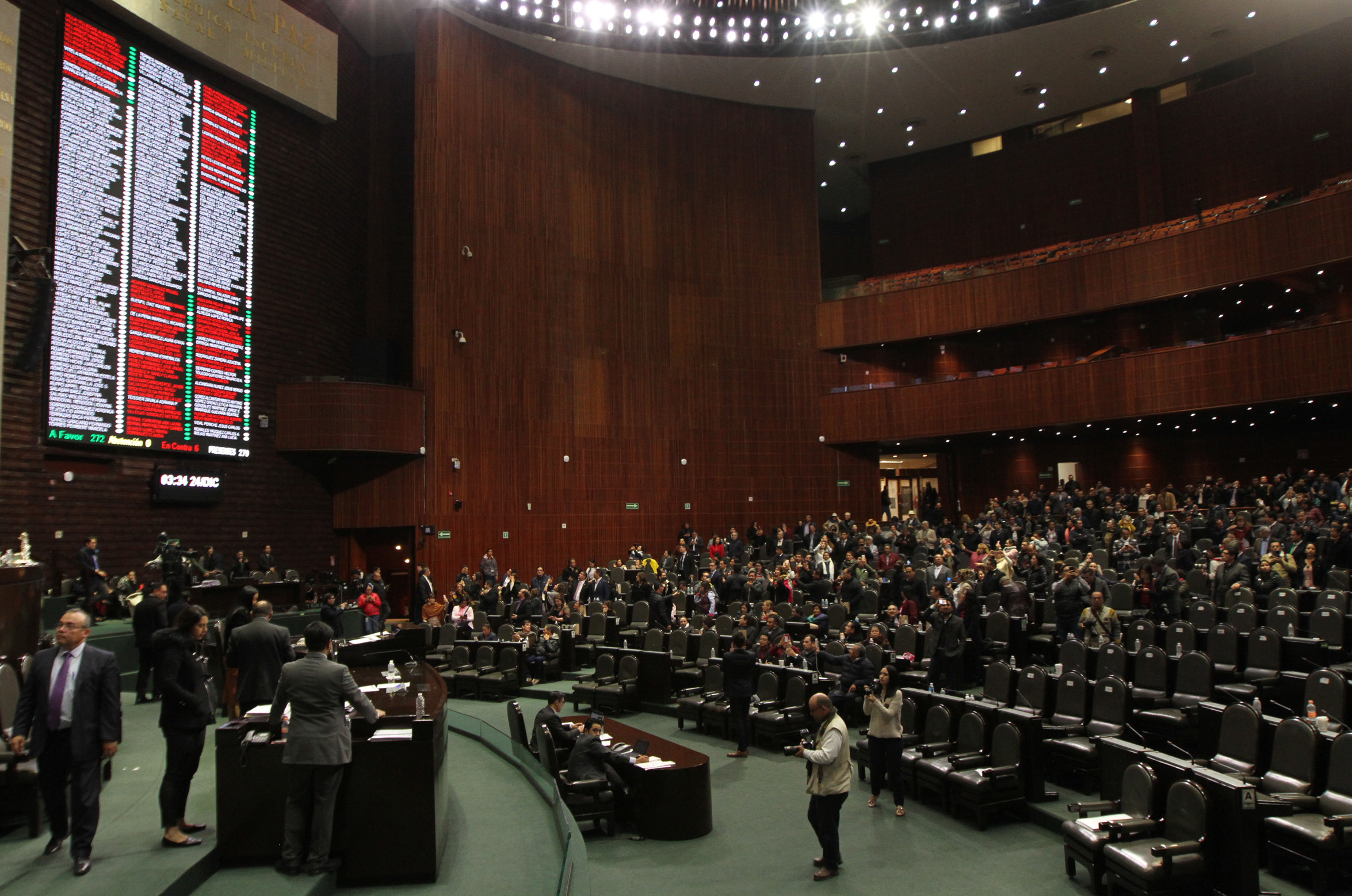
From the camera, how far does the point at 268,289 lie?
17.2m

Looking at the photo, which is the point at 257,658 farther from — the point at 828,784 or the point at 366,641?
A: the point at 828,784

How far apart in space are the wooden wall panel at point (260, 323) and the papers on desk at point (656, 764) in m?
10.2

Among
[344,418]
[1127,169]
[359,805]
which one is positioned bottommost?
[359,805]

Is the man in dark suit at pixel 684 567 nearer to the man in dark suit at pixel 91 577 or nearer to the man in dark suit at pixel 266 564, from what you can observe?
the man in dark suit at pixel 266 564

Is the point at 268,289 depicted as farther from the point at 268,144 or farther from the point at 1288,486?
the point at 1288,486

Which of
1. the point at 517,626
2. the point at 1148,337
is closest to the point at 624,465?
the point at 517,626

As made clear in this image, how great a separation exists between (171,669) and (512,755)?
335 cm

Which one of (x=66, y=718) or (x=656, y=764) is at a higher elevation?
(x=66, y=718)

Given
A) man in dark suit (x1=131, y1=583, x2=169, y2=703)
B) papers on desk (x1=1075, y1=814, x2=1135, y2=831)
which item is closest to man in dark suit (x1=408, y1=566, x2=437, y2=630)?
man in dark suit (x1=131, y1=583, x2=169, y2=703)

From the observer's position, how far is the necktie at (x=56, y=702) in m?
4.65

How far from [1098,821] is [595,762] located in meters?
3.87

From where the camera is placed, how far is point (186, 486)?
14906 millimetres

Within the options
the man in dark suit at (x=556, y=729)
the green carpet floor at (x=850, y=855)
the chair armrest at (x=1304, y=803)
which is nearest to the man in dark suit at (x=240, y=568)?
the man in dark suit at (x=556, y=729)

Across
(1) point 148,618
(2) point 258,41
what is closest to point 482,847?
(1) point 148,618
